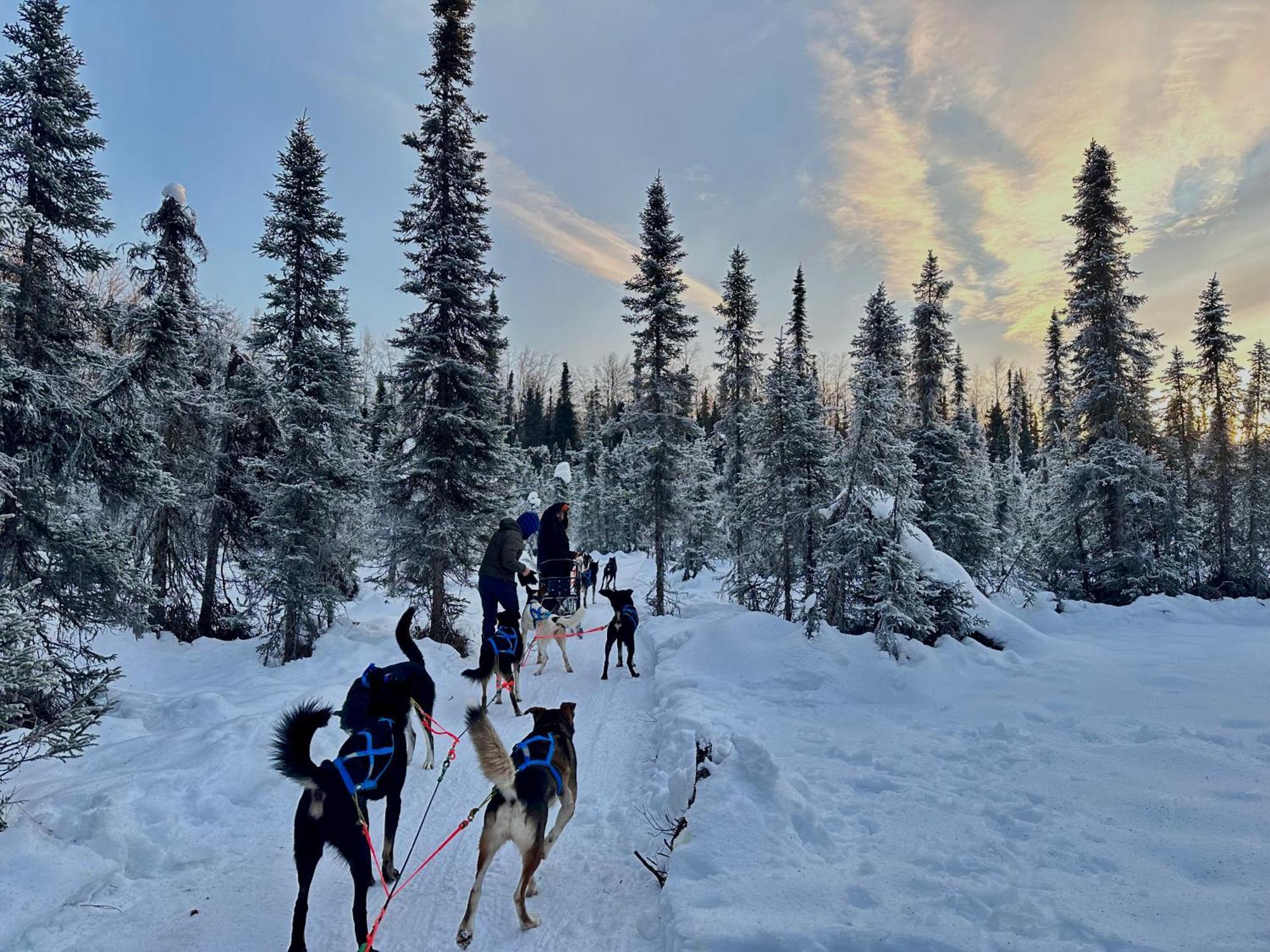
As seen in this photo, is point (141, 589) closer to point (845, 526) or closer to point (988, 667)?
point (845, 526)

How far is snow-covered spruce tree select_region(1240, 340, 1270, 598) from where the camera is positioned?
19797 mm

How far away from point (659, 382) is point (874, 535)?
35.6 feet

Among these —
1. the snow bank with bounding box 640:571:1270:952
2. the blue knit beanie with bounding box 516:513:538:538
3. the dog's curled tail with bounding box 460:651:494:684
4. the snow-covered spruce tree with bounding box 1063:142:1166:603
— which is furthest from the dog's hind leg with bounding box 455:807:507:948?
the snow-covered spruce tree with bounding box 1063:142:1166:603

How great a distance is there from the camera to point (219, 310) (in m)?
14.7

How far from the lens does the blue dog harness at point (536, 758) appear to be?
4086 mm

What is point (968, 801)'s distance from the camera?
4770 mm

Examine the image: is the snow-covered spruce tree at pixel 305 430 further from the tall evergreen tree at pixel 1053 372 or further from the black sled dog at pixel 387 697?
the tall evergreen tree at pixel 1053 372

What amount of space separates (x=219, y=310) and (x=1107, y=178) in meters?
27.6

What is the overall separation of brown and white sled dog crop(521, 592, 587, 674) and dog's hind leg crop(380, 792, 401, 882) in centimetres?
582

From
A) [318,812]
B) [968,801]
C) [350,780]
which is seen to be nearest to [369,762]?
[350,780]

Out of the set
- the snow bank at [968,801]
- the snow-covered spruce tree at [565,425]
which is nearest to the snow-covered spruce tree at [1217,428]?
the snow bank at [968,801]

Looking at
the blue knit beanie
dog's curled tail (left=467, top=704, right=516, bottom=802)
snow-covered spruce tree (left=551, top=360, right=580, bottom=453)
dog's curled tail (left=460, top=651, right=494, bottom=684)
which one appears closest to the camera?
dog's curled tail (left=467, top=704, right=516, bottom=802)

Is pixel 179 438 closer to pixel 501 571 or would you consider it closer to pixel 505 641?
pixel 501 571

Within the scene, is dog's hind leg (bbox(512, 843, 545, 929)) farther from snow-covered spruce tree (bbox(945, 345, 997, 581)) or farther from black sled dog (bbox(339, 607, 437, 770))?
snow-covered spruce tree (bbox(945, 345, 997, 581))
